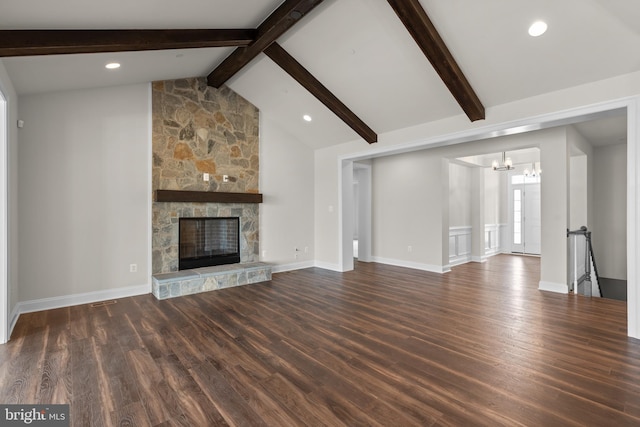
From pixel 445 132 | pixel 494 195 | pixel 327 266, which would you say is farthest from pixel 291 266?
pixel 494 195

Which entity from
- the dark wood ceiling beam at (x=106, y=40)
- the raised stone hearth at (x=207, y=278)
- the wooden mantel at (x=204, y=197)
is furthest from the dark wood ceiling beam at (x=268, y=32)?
the raised stone hearth at (x=207, y=278)

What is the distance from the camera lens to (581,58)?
125 inches

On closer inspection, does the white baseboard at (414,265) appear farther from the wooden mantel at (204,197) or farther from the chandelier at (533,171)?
the chandelier at (533,171)

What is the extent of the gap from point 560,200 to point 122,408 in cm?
579

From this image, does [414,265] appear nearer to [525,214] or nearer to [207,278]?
[207,278]

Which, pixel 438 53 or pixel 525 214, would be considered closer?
pixel 438 53

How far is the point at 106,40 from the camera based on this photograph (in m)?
3.03

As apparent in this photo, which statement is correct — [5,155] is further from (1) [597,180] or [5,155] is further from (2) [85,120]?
(1) [597,180]

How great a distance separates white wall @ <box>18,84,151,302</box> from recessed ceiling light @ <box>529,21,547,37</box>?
5.00 meters

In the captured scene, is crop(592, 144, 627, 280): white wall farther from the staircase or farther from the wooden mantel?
the wooden mantel

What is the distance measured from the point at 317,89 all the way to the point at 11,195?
393 centimetres

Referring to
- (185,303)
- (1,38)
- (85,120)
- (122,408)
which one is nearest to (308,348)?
(122,408)

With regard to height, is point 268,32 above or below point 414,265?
above

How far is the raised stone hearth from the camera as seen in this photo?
4613 millimetres
